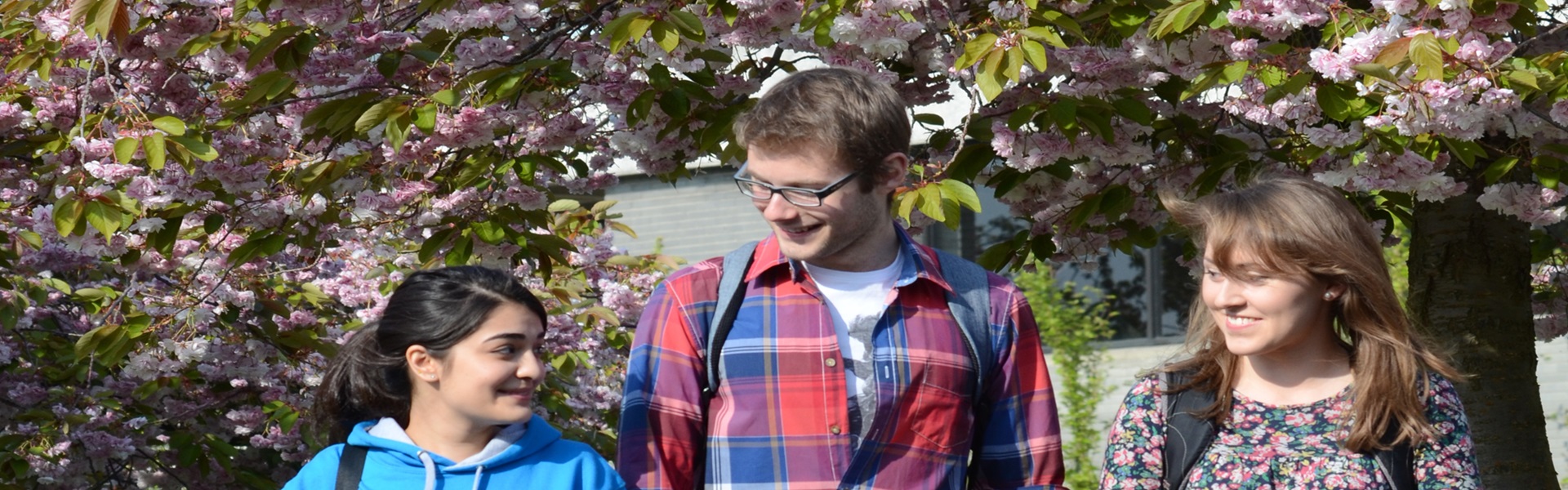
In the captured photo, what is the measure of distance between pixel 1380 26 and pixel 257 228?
3.09 metres

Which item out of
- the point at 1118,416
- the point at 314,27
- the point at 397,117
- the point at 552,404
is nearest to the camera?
the point at 1118,416

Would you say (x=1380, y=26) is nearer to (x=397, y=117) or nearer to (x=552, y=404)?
(x=397, y=117)

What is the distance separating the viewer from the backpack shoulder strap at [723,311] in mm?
2660

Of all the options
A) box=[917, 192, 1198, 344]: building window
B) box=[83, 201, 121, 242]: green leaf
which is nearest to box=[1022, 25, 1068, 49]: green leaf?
box=[83, 201, 121, 242]: green leaf

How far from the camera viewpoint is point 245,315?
19.2ft

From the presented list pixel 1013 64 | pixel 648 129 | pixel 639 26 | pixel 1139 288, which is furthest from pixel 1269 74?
pixel 1139 288

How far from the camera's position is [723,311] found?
8.77ft

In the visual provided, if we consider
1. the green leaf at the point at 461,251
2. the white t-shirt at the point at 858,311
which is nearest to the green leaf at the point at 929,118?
the green leaf at the point at 461,251

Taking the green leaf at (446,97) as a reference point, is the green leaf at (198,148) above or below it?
below

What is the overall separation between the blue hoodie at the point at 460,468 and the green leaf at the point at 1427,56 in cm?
179

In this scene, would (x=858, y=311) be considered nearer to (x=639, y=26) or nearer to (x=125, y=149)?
(x=639, y=26)

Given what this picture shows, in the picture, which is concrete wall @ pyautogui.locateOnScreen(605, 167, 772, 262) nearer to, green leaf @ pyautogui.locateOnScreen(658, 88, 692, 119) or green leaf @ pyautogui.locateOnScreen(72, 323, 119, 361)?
green leaf @ pyautogui.locateOnScreen(72, 323, 119, 361)

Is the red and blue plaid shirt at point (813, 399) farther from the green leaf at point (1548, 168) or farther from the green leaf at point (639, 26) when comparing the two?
the green leaf at point (1548, 168)

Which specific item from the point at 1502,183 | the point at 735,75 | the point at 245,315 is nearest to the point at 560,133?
the point at 735,75
